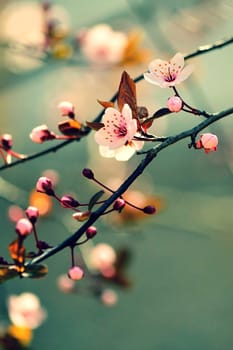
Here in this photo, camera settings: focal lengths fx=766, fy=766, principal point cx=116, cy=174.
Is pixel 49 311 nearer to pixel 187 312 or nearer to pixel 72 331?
pixel 72 331

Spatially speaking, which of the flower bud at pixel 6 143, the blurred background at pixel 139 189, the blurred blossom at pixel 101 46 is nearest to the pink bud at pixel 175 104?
the flower bud at pixel 6 143

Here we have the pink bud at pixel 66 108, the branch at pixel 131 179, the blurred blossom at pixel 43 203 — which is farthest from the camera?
the blurred blossom at pixel 43 203

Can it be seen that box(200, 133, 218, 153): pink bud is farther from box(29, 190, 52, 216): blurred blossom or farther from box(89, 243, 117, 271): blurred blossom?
box(89, 243, 117, 271): blurred blossom

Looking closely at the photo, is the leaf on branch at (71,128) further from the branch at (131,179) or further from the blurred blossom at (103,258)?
the blurred blossom at (103,258)

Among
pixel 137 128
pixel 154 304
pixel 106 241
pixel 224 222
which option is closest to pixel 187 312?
pixel 154 304

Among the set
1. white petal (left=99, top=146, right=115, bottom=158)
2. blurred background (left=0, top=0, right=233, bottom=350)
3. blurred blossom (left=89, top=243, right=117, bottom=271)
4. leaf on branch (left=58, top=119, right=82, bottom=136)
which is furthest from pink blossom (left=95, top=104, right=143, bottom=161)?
blurred background (left=0, top=0, right=233, bottom=350)

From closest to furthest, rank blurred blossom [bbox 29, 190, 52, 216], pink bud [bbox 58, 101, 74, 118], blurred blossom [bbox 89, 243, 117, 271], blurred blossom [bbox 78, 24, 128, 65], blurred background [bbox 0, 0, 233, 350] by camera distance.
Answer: pink bud [bbox 58, 101, 74, 118] → blurred blossom [bbox 29, 190, 52, 216] → blurred blossom [bbox 89, 243, 117, 271] → blurred blossom [bbox 78, 24, 128, 65] → blurred background [bbox 0, 0, 233, 350]
